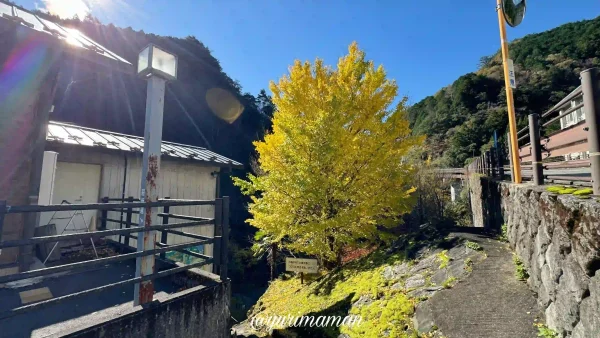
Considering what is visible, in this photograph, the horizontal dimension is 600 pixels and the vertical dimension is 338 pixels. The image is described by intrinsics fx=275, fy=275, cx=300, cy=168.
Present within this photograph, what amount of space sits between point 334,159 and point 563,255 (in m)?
5.24

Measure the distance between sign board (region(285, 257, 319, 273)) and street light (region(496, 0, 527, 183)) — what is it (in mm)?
5096

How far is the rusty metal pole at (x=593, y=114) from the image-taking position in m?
2.25

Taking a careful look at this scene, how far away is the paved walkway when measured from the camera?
124 inches

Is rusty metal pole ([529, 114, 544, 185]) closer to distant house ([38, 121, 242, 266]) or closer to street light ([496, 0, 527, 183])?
street light ([496, 0, 527, 183])

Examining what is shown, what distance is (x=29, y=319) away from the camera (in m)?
2.90

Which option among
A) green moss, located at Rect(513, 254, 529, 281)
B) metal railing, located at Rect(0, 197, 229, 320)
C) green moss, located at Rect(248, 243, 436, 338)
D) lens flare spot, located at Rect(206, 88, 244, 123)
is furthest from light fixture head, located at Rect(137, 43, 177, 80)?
lens flare spot, located at Rect(206, 88, 244, 123)

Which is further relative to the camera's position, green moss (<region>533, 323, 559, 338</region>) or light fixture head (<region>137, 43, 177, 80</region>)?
light fixture head (<region>137, 43, 177, 80</region>)

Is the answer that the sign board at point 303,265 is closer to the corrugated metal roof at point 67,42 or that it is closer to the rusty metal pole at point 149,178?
the rusty metal pole at point 149,178

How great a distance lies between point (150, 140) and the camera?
122 inches

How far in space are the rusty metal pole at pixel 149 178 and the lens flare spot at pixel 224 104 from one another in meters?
37.7

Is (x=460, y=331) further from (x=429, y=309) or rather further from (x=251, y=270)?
(x=251, y=270)

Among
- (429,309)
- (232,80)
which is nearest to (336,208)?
(429,309)

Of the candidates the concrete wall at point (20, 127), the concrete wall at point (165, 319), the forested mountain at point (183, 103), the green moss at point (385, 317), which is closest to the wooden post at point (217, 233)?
the concrete wall at point (165, 319)

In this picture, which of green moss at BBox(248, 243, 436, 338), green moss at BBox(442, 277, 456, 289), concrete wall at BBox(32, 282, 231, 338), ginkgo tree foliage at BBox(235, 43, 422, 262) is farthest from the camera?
ginkgo tree foliage at BBox(235, 43, 422, 262)
